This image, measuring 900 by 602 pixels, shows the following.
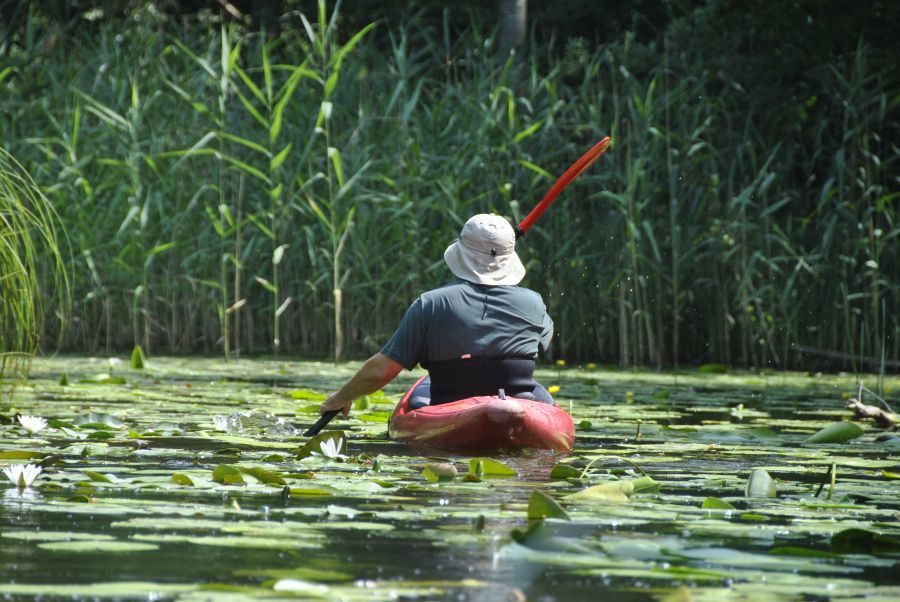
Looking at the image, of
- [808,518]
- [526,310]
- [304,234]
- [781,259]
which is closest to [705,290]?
[781,259]

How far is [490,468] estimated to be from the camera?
5.04 metres

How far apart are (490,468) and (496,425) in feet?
2.56

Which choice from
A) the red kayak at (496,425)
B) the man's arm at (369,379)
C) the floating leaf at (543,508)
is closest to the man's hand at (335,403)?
the man's arm at (369,379)

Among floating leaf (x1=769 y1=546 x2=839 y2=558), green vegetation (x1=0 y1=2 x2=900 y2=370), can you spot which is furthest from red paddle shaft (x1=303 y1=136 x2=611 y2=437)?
floating leaf (x1=769 y1=546 x2=839 y2=558)

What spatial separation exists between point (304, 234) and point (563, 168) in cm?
222

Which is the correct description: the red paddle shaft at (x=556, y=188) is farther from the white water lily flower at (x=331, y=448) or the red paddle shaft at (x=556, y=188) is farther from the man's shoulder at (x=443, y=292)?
the white water lily flower at (x=331, y=448)

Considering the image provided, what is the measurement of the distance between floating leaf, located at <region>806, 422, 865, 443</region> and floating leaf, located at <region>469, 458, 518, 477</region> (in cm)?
170

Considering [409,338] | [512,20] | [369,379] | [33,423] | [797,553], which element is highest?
[512,20]

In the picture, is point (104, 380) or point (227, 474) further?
point (104, 380)

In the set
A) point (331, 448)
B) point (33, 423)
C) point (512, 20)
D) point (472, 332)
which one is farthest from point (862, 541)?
point (512, 20)

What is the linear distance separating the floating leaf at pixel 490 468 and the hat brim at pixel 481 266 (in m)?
1.30

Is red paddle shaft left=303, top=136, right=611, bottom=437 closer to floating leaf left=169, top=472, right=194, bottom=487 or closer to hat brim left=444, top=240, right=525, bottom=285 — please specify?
hat brim left=444, top=240, right=525, bottom=285

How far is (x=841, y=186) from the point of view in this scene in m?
10.8

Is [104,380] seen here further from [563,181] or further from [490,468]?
[490,468]
